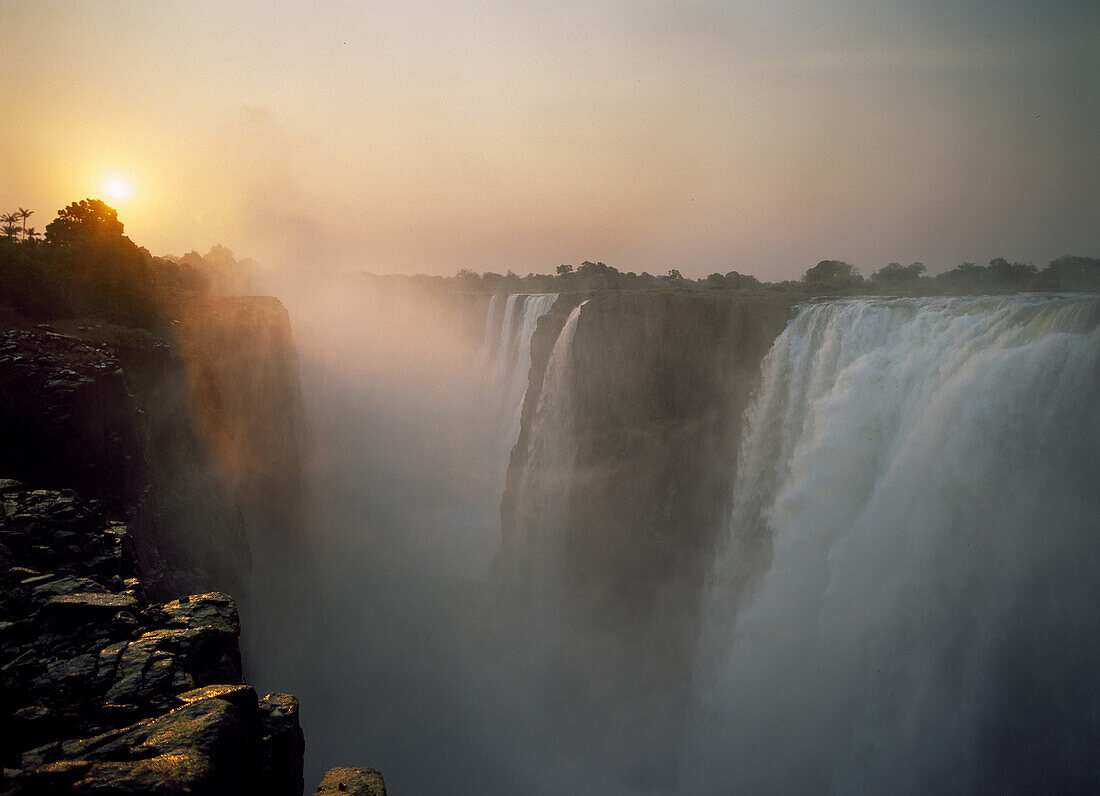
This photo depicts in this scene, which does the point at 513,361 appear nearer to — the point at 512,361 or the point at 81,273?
the point at 512,361

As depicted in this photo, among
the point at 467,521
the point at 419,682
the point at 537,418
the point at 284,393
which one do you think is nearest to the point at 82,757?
the point at 419,682

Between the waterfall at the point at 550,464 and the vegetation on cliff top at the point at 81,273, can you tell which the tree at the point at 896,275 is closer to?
the waterfall at the point at 550,464

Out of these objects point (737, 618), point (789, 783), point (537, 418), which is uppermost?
point (537, 418)

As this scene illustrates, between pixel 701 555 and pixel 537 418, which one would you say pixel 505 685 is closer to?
pixel 701 555

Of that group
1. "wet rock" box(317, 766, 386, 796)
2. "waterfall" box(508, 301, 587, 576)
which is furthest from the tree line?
"wet rock" box(317, 766, 386, 796)

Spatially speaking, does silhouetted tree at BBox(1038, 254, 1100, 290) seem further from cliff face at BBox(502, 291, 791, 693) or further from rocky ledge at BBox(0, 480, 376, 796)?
rocky ledge at BBox(0, 480, 376, 796)

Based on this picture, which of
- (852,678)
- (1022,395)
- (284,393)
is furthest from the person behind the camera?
(284,393)

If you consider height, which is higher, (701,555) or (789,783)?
(701,555)
